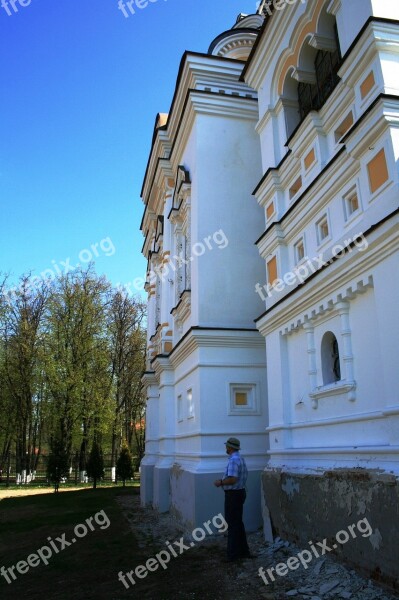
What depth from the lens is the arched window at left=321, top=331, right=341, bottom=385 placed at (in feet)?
22.0

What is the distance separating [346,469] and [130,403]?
91.0ft

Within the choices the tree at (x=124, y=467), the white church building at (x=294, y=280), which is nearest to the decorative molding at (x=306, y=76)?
the white church building at (x=294, y=280)

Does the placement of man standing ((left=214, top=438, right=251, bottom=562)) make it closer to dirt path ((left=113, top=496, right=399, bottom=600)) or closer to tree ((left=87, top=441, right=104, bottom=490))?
dirt path ((left=113, top=496, right=399, bottom=600))

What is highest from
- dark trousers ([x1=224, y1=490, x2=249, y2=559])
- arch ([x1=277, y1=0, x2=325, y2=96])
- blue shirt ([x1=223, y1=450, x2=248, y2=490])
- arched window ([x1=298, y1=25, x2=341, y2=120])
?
arch ([x1=277, y1=0, x2=325, y2=96])

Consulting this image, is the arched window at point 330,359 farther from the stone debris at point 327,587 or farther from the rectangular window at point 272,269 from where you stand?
the stone debris at point 327,587

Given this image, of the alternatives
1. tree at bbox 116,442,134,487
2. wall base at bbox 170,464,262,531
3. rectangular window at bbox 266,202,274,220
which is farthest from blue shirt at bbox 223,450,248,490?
tree at bbox 116,442,134,487

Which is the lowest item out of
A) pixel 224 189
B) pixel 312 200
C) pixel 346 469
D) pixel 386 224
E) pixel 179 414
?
pixel 346 469

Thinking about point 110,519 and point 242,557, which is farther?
point 110,519

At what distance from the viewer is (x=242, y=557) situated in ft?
22.9

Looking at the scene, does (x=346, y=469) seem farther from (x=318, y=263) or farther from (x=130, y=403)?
(x=130, y=403)

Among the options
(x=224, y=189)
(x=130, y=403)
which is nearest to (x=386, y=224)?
(x=224, y=189)

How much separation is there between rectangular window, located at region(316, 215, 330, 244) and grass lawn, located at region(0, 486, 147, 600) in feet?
17.2

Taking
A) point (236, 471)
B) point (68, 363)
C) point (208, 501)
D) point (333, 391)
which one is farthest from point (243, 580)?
point (68, 363)

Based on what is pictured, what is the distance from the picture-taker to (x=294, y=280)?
779 cm
